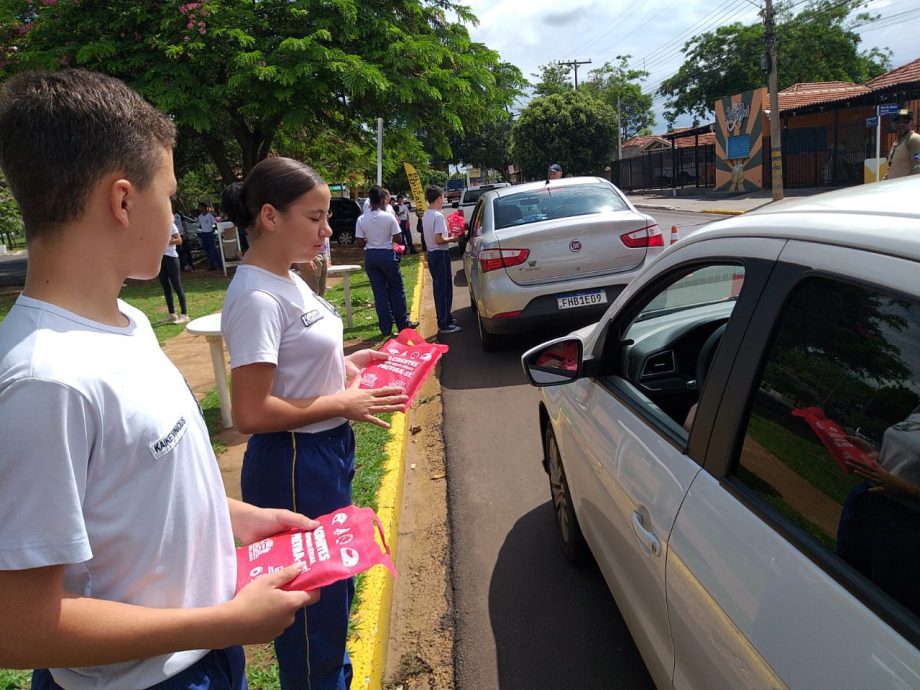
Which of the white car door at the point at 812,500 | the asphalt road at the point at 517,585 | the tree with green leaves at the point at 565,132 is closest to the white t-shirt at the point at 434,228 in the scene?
the asphalt road at the point at 517,585

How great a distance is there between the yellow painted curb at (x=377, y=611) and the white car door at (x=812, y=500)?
4.67 ft

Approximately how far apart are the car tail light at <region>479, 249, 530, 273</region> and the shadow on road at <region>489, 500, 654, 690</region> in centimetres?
351

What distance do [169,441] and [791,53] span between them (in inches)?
2261

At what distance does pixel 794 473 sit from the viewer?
142cm

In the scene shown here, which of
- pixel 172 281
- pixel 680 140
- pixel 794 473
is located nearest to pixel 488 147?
pixel 680 140

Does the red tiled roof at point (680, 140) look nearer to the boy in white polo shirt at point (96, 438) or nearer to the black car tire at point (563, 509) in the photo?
the black car tire at point (563, 509)

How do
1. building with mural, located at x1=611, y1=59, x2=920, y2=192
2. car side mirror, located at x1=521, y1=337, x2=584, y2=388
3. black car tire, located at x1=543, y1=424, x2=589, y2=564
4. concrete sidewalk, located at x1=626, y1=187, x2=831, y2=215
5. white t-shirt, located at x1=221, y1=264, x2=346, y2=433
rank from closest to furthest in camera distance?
white t-shirt, located at x1=221, y1=264, x2=346, y2=433 → car side mirror, located at x1=521, y1=337, x2=584, y2=388 → black car tire, located at x1=543, y1=424, x2=589, y2=564 → concrete sidewalk, located at x1=626, y1=187, x2=831, y2=215 → building with mural, located at x1=611, y1=59, x2=920, y2=192

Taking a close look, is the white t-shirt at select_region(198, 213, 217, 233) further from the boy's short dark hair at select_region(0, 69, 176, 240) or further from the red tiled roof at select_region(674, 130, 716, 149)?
the red tiled roof at select_region(674, 130, 716, 149)

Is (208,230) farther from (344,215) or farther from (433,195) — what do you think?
(433,195)

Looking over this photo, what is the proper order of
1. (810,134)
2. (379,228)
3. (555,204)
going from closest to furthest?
(555,204) → (379,228) → (810,134)

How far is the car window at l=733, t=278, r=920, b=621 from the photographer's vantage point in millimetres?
1181

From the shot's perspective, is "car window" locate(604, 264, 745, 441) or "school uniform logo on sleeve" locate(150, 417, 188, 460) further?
"car window" locate(604, 264, 745, 441)

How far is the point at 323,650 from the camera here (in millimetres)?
2018

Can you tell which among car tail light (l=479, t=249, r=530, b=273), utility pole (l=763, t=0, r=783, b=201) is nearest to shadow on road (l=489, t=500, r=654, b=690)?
car tail light (l=479, t=249, r=530, b=273)
